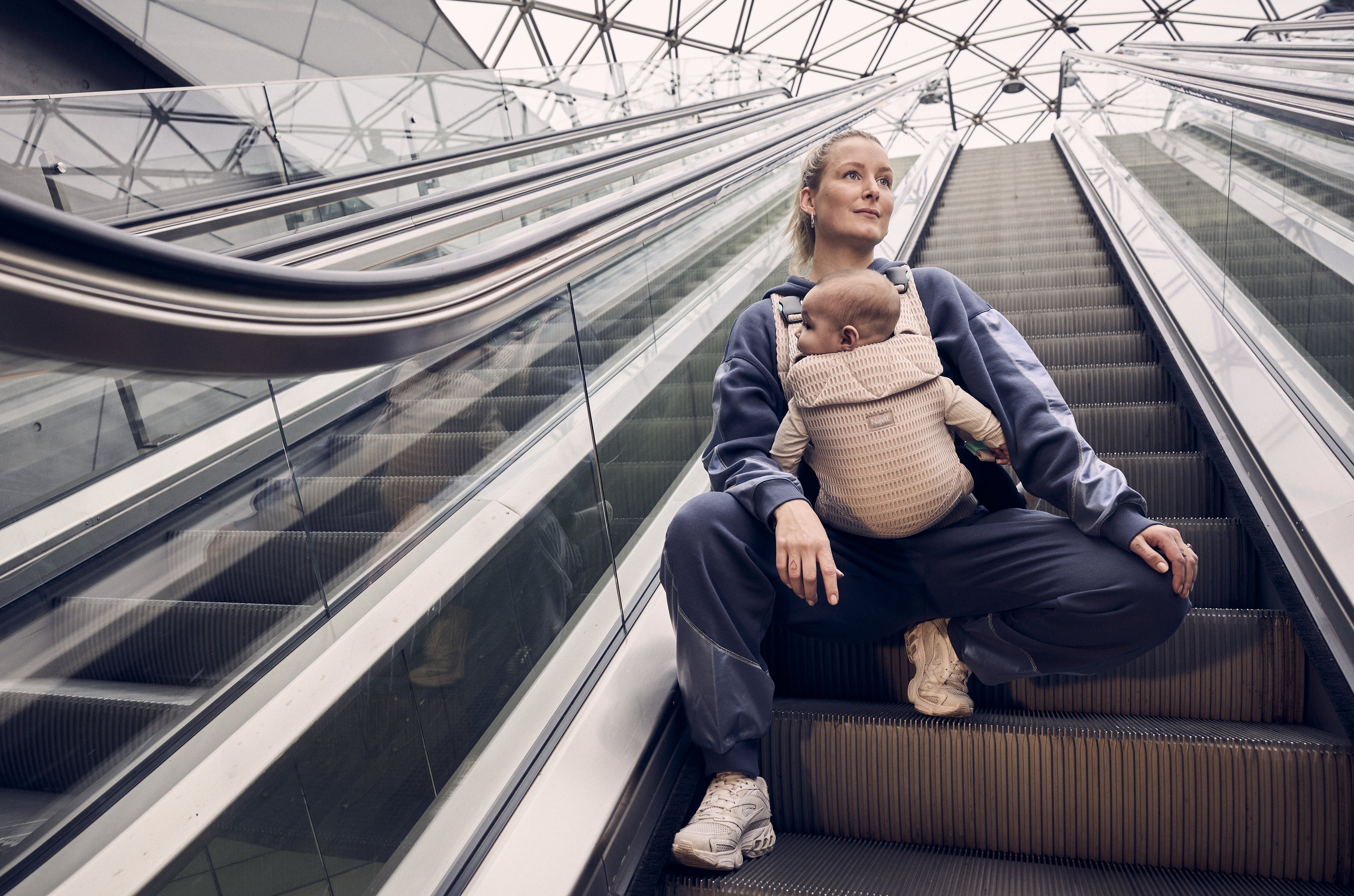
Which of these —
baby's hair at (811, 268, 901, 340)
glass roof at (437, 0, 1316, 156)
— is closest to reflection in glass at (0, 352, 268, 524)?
baby's hair at (811, 268, 901, 340)

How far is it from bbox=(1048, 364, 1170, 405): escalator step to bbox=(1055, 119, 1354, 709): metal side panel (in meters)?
0.20

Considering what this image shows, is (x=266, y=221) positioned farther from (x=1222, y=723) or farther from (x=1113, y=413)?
(x=1222, y=723)

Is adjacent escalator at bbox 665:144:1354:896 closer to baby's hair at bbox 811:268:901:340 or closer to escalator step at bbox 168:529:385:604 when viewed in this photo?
baby's hair at bbox 811:268:901:340

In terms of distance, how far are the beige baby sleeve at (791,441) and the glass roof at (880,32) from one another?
1526 centimetres

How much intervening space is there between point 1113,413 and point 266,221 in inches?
187

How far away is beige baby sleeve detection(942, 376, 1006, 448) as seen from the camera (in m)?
1.82

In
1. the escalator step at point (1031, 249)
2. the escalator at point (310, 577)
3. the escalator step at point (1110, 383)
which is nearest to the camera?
the escalator at point (310, 577)

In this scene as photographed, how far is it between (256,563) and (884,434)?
1226 mm

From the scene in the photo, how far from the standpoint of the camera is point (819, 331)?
5.98 feet

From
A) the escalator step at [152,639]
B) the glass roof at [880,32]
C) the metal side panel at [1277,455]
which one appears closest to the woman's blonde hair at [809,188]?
the metal side panel at [1277,455]

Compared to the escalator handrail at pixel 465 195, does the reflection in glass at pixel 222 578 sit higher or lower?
lower

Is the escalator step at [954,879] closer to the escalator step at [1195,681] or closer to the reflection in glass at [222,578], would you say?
the escalator step at [1195,681]

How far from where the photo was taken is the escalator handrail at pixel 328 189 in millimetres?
2717

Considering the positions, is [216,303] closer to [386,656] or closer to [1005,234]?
[386,656]
